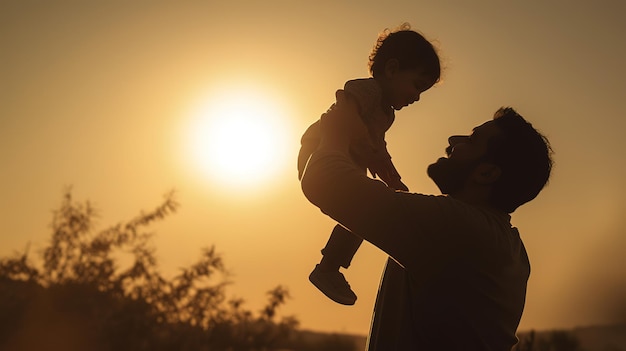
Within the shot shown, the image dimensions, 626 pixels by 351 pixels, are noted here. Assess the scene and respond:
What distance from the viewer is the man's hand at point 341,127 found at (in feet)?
7.81

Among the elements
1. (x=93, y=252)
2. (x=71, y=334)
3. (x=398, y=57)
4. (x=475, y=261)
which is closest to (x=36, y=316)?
(x=71, y=334)

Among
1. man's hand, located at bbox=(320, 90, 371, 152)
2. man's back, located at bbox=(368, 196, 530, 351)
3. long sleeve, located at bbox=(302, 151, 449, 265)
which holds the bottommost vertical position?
man's back, located at bbox=(368, 196, 530, 351)

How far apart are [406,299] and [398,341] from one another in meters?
0.13

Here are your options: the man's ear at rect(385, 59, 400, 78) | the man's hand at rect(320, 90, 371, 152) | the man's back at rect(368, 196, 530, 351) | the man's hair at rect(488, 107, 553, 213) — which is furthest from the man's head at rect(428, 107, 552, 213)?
the man's ear at rect(385, 59, 400, 78)

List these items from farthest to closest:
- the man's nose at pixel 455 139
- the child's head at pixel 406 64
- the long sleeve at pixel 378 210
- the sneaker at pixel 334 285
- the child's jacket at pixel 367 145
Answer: the child's head at pixel 406 64, the sneaker at pixel 334 285, the child's jacket at pixel 367 145, the man's nose at pixel 455 139, the long sleeve at pixel 378 210

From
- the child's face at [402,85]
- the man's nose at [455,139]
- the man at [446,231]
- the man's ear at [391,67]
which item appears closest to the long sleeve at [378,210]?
the man at [446,231]

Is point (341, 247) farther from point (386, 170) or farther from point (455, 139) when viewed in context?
point (455, 139)

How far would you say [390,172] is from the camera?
2824mm

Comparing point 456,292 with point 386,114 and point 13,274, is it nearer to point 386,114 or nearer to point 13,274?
point 386,114

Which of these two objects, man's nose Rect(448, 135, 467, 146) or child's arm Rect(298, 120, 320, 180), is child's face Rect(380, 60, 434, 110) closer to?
child's arm Rect(298, 120, 320, 180)

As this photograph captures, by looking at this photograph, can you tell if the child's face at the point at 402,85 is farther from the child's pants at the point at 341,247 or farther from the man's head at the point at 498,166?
the man's head at the point at 498,166

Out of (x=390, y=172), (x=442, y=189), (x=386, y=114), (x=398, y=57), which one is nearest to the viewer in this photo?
(x=442, y=189)

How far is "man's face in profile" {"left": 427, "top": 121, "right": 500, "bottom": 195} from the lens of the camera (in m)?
2.51

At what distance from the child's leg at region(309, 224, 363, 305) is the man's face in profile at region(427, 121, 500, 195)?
71 cm
